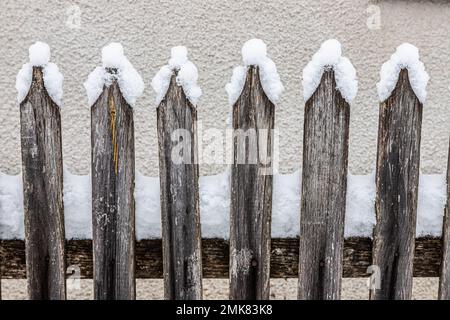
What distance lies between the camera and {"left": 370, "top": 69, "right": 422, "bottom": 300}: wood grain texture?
1.61 metres

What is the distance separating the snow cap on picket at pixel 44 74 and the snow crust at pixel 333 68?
69cm

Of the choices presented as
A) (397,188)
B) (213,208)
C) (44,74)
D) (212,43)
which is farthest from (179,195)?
(212,43)

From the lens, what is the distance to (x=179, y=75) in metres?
1.55

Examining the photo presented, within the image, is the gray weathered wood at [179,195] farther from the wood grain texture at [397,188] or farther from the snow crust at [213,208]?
the wood grain texture at [397,188]

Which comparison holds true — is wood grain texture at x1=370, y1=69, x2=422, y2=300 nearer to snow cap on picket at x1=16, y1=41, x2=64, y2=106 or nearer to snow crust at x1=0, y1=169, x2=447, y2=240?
snow crust at x1=0, y1=169, x2=447, y2=240

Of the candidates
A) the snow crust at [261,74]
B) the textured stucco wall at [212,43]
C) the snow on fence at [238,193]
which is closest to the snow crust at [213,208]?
the snow on fence at [238,193]

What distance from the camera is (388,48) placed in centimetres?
281

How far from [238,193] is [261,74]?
0.35m

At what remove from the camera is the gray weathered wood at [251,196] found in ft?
5.18

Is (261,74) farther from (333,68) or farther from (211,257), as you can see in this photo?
(211,257)

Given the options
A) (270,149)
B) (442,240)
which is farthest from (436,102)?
(270,149)

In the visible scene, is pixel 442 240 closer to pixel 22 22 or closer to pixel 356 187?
pixel 356 187

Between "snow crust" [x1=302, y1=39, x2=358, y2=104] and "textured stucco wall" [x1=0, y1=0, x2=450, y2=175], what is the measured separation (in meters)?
1.23

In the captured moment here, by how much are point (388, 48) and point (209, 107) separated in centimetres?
93
